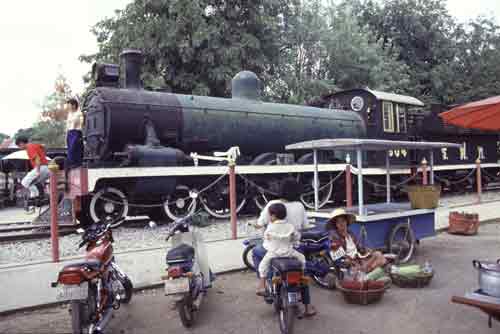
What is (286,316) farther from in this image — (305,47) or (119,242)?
(305,47)

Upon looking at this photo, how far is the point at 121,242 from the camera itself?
7.68 m

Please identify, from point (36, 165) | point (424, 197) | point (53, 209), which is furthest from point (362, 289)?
point (36, 165)

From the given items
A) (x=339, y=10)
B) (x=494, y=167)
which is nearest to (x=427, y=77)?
(x=339, y=10)

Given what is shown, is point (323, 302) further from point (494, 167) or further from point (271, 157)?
point (494, 167)

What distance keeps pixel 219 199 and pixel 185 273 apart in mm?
6426

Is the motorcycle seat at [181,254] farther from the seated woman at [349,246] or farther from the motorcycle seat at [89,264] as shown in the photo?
the seated woman at [349,246]

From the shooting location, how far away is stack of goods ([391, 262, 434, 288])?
489 cm

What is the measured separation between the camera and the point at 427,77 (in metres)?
29.8

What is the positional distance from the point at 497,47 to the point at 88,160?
30.9 meters

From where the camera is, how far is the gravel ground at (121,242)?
22.6 ft

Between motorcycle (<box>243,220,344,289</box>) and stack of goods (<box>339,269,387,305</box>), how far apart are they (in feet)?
1.55

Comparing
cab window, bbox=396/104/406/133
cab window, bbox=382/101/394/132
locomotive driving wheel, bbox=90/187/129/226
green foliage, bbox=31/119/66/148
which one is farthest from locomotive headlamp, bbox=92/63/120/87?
green foliage, bbox=31/119/66/148

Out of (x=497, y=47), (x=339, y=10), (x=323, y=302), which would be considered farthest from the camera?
(x=497, y=47)

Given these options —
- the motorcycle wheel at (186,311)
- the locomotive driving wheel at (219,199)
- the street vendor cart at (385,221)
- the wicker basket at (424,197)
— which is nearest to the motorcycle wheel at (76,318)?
the motorcycle wheel at (186,311)
